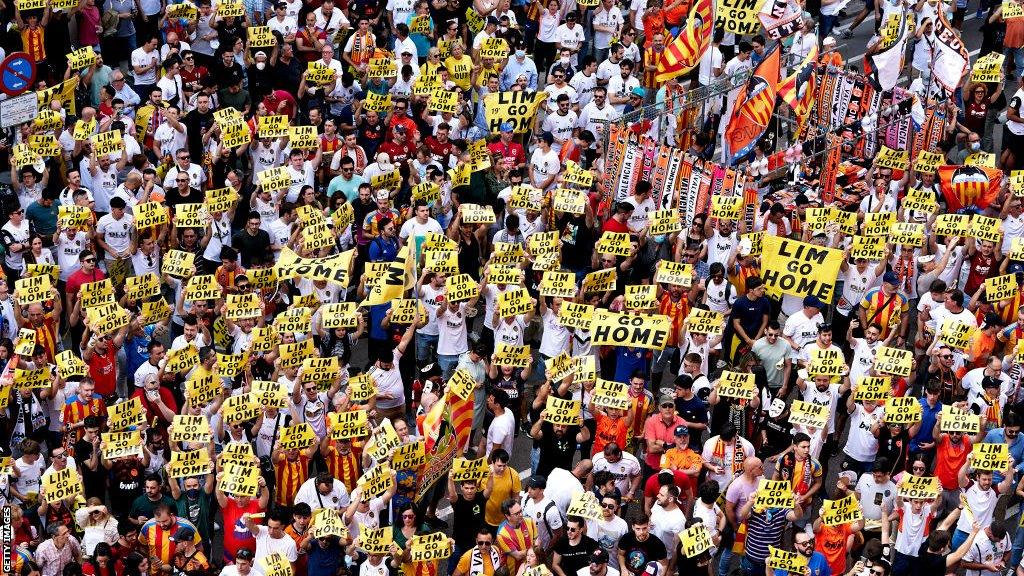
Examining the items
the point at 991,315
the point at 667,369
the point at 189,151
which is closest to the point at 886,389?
the point at 991,315

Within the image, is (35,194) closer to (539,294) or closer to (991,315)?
(539,294)

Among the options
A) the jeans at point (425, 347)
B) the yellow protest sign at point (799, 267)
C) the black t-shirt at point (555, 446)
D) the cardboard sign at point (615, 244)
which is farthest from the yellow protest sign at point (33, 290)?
the yellow protest sign at point (799, 267)

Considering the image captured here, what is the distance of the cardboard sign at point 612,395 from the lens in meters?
21.5

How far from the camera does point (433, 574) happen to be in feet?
66.6

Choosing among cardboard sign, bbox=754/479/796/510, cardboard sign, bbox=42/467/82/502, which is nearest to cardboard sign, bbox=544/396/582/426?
cardboard sign, bbox=754/479/796/510

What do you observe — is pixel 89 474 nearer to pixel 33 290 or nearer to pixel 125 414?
pixel 125 414

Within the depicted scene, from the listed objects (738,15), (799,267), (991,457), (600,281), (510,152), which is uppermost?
(738,15)

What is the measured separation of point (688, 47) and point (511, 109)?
2533mm

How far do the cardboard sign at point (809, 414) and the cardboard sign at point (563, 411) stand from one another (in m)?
2.18

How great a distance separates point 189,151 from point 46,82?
2550 millimetres

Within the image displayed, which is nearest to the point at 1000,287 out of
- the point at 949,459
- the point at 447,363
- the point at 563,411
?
the point at 949,459

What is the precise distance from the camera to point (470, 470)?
20828 mm

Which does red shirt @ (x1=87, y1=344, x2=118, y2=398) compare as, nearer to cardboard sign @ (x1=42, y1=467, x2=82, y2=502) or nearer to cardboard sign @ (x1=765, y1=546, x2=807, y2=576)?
cardboard sign @ (x1=42, y1=467, x2=82, y2=502)

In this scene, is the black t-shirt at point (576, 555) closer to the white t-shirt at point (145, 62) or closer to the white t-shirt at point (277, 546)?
the white t-shirt at point (277, 546)
